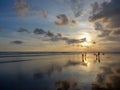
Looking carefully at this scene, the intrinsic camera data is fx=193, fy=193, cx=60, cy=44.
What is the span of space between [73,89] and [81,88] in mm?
630

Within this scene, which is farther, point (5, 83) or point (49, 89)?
point (5, 83)

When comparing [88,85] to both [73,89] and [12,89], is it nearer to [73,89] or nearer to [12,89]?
[73,89]

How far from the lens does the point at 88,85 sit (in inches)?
610

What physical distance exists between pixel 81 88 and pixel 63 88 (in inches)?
52.9

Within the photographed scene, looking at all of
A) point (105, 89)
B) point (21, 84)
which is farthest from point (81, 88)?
point (21, 84)

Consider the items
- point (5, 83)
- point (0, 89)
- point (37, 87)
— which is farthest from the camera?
point (5, 83)

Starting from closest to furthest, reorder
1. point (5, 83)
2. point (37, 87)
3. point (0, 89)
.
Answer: point (0, 89) → point (37, 87) → point (5, 83)

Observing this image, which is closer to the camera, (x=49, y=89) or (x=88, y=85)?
(x=49, y=89)

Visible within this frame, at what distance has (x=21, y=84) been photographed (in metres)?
15.7

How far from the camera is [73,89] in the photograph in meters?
14.2

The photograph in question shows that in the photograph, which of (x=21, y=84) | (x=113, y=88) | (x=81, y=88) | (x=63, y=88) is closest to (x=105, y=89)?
(x=113, y=88)

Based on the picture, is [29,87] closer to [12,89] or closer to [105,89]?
[12,89]

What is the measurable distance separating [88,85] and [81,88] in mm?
1282

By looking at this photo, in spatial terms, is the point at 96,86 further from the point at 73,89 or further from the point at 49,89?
the point at 49,89
